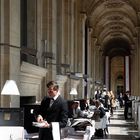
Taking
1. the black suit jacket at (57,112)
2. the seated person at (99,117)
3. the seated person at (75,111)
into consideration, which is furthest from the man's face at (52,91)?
the seated person at (99,117)

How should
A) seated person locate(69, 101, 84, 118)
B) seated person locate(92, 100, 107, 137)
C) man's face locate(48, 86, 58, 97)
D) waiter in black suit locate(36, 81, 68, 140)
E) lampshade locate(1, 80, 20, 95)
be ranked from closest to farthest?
man's face locate(48, 86, 58, 97), waiter in black suit locate(36, 81, 68, 140), lampshade locate(1, 80, 20, 95), seated person locate(69, 101, 84, 118), seated person locate(92, 100, 107, 137)

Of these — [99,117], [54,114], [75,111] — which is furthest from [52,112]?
[99,117]

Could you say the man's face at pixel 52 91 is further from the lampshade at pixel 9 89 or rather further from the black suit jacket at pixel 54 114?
the lampshade at pixel 9 89

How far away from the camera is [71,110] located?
14.3 m

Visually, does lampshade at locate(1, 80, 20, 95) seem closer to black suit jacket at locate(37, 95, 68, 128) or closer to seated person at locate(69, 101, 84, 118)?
black suit jacket at locate(37, 95, 68, 128)

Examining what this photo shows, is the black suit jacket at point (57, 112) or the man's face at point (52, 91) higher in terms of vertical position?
the man's face at point (52, 91)

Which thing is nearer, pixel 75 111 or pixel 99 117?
pixel 75 111

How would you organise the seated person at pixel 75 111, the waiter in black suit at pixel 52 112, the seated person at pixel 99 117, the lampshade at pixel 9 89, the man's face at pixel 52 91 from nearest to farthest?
the man's face at pixel 52 91
the waiter in black suit at pixel 52 112
the lampshade at pixel 9 89
the seated person at pixel 75 111
the seated person at pixel 99 117

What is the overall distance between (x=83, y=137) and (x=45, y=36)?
313 inches

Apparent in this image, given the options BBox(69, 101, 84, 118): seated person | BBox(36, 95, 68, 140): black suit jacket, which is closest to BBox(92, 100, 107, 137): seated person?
BBox(69, 101, 84, 118): seated person

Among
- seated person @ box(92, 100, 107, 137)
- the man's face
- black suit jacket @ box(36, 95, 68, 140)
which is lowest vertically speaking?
seated person @ box(92, 100, 107, 137)

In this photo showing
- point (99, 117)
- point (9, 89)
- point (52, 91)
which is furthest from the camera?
point (99, 117)

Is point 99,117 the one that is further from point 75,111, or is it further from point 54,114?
point 54,114

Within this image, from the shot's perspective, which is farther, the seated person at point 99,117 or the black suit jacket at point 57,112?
the seated person at point 99,117
